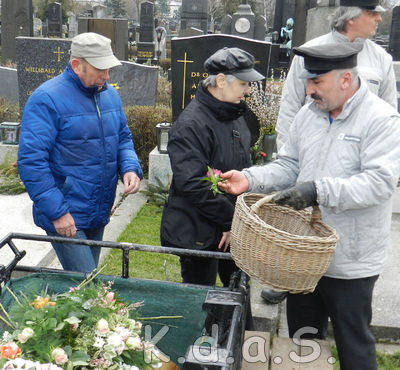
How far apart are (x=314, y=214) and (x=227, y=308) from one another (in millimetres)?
583

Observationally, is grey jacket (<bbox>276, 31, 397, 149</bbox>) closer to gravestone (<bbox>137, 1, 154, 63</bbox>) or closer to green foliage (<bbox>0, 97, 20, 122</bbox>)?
green foliage (<bbox>0, 97, 20, 122</bbox>)

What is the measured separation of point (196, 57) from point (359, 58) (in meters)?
3.16

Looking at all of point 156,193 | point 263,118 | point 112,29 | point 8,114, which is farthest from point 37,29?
point 156,193

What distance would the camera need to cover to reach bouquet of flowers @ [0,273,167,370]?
1540 mm

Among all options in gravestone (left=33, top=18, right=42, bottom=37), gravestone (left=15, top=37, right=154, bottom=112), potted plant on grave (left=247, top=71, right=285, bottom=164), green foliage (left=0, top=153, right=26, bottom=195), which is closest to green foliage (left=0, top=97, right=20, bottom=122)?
gravestone (left=15, top=37, right=154, bottom=112)

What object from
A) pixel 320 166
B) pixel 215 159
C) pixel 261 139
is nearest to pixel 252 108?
pixel 261 139

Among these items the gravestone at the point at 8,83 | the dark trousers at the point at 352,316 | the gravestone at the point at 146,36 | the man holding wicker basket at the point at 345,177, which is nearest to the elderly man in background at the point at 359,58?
the man holding wicker basket at the point at 345,177

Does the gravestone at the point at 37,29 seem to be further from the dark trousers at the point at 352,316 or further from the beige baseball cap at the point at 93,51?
the dark trousers at the point at 352,316

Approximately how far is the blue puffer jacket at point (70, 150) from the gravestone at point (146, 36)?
16.8 m

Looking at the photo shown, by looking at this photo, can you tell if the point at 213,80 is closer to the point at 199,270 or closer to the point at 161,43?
the point at 199,270

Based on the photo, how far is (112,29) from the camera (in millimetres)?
13156

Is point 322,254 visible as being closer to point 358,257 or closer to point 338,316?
point 358,257

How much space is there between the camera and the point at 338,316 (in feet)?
7.92

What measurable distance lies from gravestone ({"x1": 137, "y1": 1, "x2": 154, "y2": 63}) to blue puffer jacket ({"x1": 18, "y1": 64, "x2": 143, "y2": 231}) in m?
16.8
